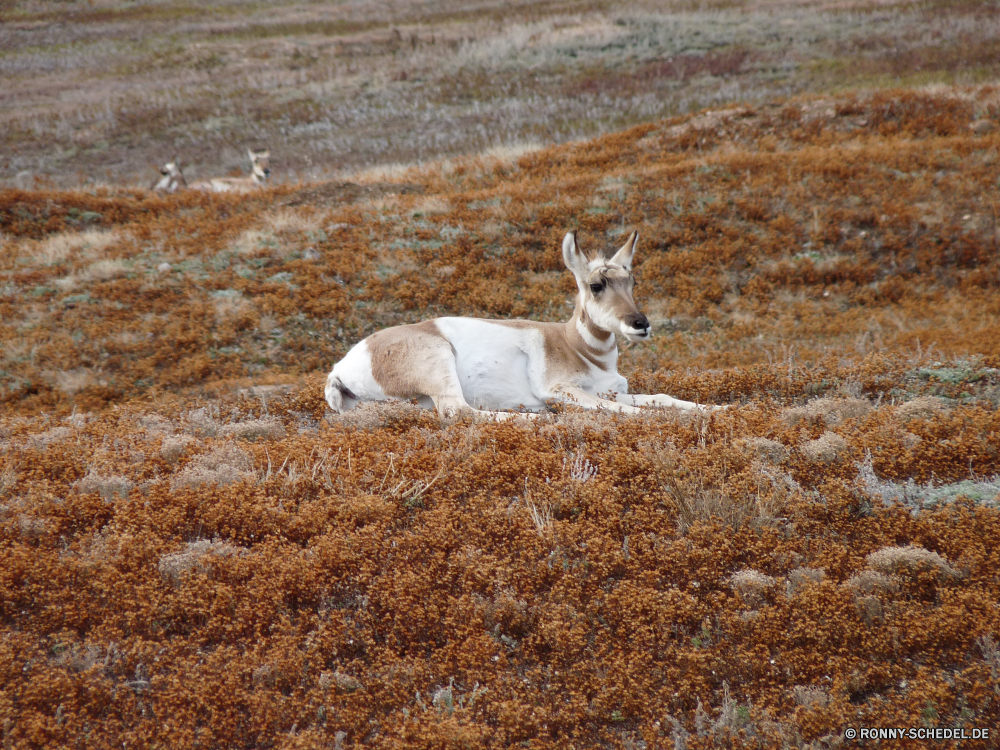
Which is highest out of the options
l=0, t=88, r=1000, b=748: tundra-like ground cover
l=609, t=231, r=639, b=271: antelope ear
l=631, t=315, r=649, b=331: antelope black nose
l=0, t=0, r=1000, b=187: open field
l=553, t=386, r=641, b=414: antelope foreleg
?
l=0, t=0, r=1000, b=187: open field

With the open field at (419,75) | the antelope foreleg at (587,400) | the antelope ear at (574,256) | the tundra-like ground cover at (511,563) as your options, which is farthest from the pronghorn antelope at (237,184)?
the antelope foreleg at (587,400)

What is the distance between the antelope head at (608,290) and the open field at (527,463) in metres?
1.39

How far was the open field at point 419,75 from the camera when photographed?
95.5 feet

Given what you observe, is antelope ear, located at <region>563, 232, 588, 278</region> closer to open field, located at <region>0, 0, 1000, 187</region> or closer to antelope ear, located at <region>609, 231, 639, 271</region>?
antelope ear, located at <region>609, 231, 639, 271</region>

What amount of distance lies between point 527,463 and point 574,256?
A: 154 inches

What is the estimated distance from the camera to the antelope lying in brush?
7902mm

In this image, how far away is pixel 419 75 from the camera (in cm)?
3988

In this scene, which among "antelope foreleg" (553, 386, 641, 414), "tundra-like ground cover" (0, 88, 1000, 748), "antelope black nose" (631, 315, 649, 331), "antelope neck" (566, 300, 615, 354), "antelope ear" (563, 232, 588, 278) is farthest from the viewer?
"antelope neck" (566, 300, 615, 354)

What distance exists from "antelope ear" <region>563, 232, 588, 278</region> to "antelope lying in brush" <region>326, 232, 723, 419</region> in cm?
1

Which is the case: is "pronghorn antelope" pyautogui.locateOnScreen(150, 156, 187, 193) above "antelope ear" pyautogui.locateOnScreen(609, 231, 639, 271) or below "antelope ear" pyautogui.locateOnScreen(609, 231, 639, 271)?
above

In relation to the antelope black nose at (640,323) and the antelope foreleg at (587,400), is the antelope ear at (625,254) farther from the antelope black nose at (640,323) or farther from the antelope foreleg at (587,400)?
the antelope foreleg at (587,400)

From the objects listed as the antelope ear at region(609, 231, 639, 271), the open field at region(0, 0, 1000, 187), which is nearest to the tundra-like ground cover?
the antelope ear at region(609, 231, 639, 271)

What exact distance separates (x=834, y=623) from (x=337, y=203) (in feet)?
55.6

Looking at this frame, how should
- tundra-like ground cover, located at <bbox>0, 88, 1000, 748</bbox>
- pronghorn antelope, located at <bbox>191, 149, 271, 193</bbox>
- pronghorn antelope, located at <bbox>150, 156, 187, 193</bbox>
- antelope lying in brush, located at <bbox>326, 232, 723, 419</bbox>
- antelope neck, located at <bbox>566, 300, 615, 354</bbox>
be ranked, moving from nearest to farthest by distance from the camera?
tundra-like ground cover, located at <bbox>0, 88, 1000, 748</bbox> → antelope lying in brush, located at <bbox>326, 232, 723, 419</bbox> → antelope neck, located at <bbox>566, 300, 615, 354</bbox> → pronghorn antelope, located at <bbox>191, 149, 271, 193</bbox> → pronghorn antelope, located at <bbox>150, 156, 187, 193</bbox>
